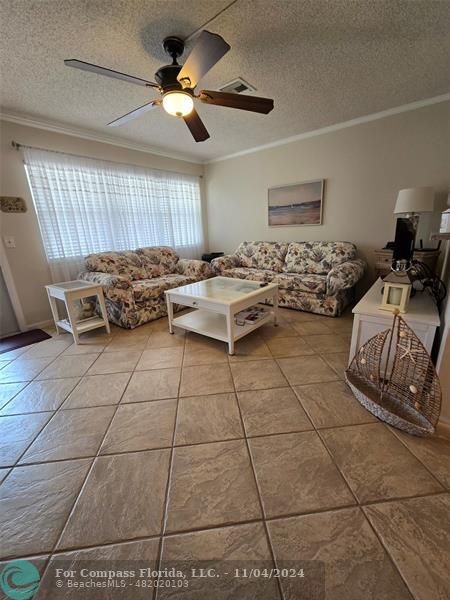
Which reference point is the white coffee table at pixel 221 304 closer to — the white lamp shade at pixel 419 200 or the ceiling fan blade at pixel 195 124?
the ceiling fan blade at pixel 195 124

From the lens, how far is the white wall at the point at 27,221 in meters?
2.62

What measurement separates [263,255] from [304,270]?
2.37 ft

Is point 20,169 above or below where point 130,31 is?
below

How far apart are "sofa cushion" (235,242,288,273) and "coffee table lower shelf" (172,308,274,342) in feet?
4.35

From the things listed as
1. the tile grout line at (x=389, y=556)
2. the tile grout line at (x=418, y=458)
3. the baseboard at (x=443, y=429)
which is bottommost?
the tile grout line at (x=389, y=556)

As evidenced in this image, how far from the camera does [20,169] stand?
2.70m

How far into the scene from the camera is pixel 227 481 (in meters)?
1.13

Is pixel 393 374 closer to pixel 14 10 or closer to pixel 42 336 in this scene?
pixel 14 10

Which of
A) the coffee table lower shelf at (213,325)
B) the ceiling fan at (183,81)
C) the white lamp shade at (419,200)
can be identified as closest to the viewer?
the ceiling fan at (183,81)

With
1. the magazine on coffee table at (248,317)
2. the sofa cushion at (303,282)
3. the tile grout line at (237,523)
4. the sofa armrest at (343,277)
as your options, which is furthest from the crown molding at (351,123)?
the tile grout line at (237,523)

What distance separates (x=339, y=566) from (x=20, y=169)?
13.1 feet

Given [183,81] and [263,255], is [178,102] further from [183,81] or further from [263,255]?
[263,255]

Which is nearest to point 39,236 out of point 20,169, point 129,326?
point 20,169

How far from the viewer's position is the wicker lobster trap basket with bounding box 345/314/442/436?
4.32 ft
